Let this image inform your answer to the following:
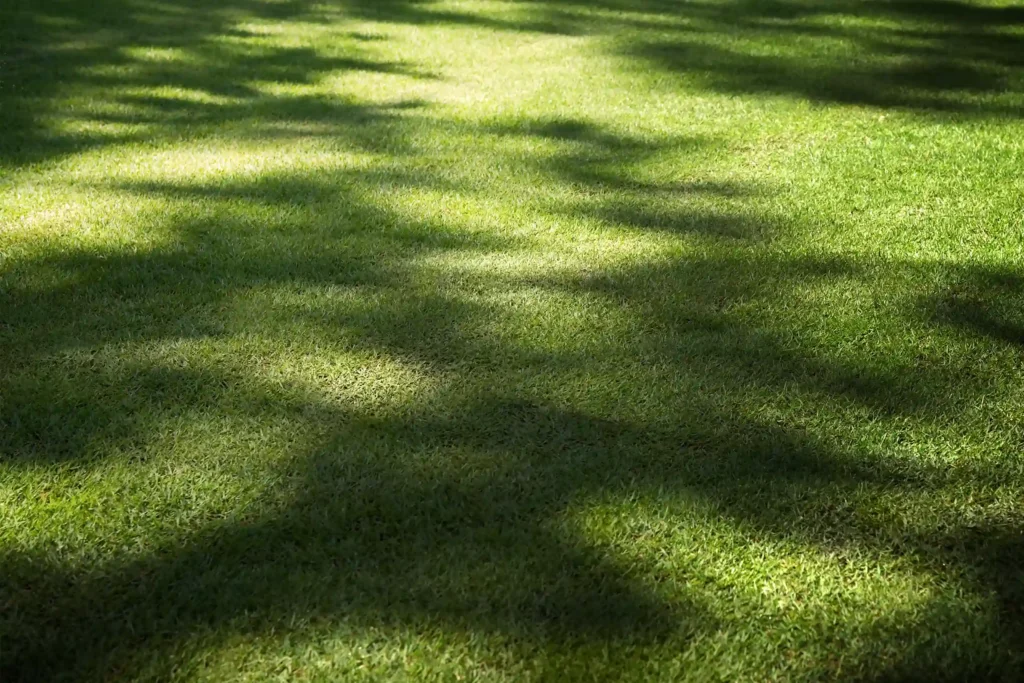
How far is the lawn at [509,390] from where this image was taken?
1566 millimetres

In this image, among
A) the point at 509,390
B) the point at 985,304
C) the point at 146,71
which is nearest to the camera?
the point at 509,390

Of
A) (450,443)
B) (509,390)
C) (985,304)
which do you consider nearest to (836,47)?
(985,304)

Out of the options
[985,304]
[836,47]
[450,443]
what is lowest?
[450,443]

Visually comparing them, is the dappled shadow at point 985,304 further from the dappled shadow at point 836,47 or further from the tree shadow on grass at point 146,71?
the tree shadow on grass at point 146,71

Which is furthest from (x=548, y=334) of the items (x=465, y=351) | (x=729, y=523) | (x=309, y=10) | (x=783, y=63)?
(x=309, y=10)

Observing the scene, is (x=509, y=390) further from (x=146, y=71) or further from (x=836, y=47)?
(x=836, y=47)

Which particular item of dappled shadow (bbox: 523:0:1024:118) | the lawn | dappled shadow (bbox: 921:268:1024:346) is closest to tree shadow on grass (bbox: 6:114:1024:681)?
the lawn

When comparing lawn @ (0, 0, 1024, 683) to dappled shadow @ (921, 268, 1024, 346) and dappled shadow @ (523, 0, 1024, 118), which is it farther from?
dappled shadow @ (523, 0, 1024, 118)

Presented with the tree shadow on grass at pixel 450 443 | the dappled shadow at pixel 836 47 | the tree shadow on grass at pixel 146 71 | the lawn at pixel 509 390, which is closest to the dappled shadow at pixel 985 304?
the lawn at pixel 509 390

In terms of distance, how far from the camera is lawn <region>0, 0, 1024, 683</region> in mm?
1566

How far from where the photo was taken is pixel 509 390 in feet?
7.30

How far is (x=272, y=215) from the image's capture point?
3.21m

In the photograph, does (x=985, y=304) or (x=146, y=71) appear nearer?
(x=985, y=304)

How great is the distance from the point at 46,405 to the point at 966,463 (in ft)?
6.01
